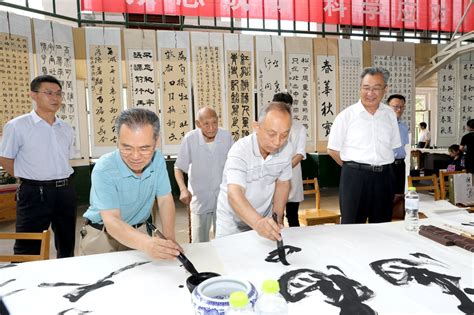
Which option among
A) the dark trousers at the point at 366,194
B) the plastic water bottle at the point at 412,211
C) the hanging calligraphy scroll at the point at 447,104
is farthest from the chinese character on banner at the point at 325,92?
the plastic water bottle at the point at 412,211

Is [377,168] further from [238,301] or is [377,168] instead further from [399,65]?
[399,65]

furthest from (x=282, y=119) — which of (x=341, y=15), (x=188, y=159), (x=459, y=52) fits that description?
(x=459, y=52)

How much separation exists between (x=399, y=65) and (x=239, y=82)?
236 centimetres

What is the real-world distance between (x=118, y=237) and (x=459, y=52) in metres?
5.44

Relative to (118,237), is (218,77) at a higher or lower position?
higher

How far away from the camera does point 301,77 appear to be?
4.84 m

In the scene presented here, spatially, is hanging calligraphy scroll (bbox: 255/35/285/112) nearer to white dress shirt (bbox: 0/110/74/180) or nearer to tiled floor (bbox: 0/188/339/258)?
tiled floor (bbox: 0/188/339/258)

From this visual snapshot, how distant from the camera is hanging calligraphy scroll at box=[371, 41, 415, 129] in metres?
5.12

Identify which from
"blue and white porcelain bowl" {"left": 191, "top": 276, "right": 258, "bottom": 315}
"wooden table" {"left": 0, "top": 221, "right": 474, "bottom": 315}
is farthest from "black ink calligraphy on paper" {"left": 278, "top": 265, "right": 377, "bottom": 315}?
"blue and white porcelain bowl" {"left": 191, "top": 276, "right": 258, "bottom": 315}

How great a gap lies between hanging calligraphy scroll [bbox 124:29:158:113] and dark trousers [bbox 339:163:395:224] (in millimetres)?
2635

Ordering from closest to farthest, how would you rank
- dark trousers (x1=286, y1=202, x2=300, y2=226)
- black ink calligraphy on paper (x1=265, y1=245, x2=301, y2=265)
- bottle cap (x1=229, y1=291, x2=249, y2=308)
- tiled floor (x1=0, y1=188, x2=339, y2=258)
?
1. bottle cap (x1=229, y1=291, x2=249, y2=308)
2. black ink calligraphy on paper (x1=265, y1=245, x2=301, y2=265)
3. dark trousers (x1=286, y1=202, x2=300, y2=226)
4. tiled floor (x1=0, y1=188, x2=339, y2=258)

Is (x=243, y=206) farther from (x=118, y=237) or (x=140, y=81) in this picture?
(x=140, y=81)

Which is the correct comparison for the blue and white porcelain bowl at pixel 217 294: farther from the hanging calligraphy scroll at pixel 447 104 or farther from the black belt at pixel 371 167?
the hanging calligraphy scroll at pixel 447 104

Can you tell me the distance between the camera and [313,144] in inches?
197
